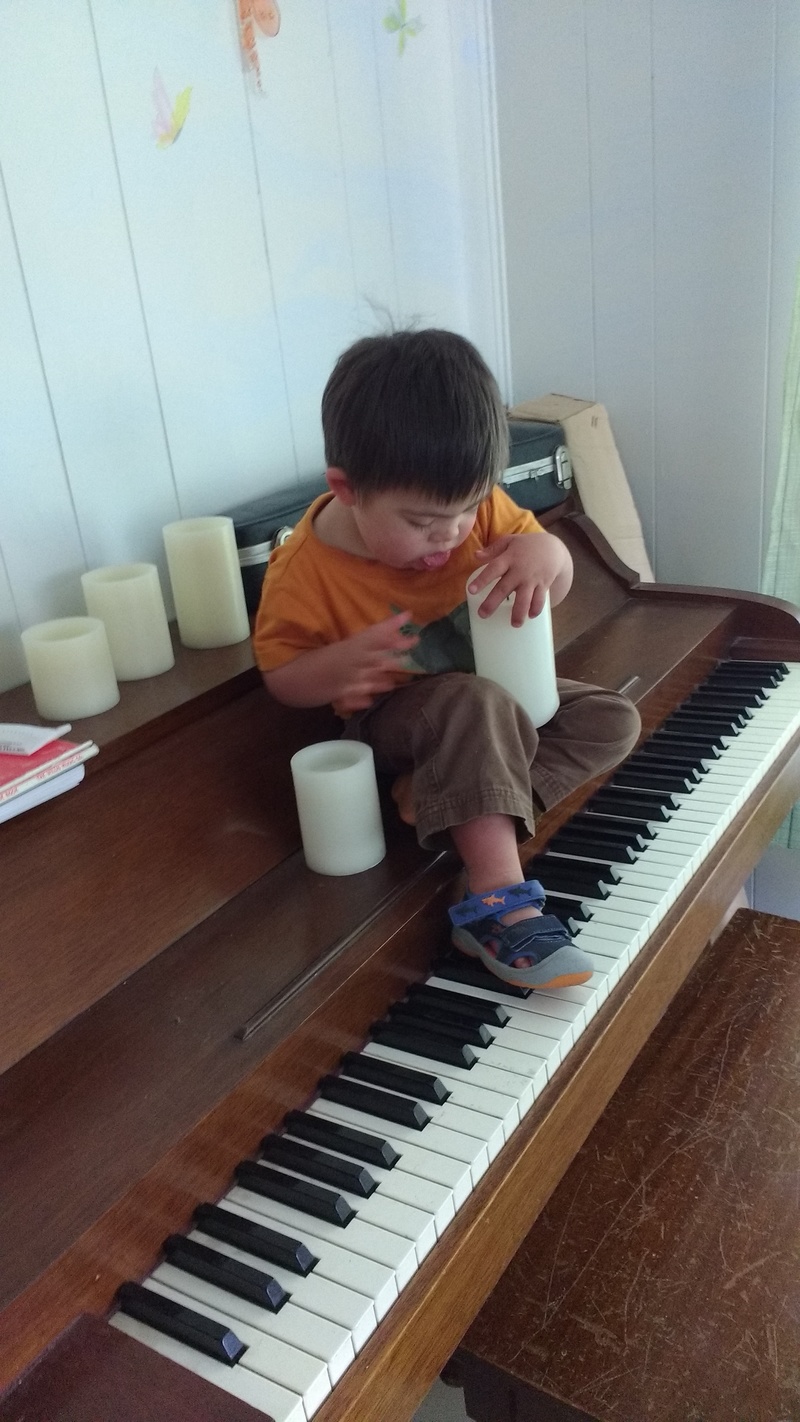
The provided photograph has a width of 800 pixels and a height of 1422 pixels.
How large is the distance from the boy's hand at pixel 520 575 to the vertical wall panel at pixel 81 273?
531 millimetres

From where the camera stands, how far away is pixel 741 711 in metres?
1.67

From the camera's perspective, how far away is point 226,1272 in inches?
31.4

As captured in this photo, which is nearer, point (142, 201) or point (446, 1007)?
point (446, 1007)

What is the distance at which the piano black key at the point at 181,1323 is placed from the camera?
0.74m

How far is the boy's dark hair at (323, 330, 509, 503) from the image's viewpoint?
43.9 inches

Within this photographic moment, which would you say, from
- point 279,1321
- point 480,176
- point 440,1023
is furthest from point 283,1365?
point 480,176

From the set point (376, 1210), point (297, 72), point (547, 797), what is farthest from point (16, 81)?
point (376, 1210)

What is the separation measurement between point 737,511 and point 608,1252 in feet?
4.68

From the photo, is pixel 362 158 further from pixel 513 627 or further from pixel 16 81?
pixel 513 627

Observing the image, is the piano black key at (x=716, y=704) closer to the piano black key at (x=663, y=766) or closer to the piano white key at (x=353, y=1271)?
the piano black key at (x=663, y=766)

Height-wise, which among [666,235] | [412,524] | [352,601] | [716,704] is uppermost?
[666,235]

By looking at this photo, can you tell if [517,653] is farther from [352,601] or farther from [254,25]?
[254,25]

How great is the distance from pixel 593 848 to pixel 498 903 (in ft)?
0.89

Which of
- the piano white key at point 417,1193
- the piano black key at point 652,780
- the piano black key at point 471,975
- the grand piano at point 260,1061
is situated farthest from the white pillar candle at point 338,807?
the piano black key at point 652,780
